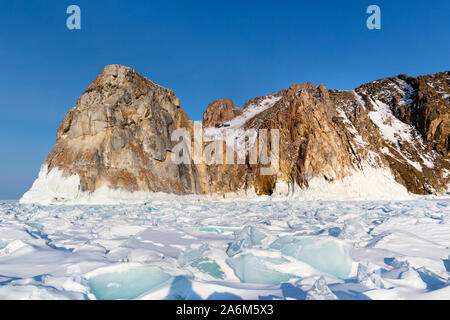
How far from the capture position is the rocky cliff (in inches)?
1176

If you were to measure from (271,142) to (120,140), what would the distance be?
25705 mm

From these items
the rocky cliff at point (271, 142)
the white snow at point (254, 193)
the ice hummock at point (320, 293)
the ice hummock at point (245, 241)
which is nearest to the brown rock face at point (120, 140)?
the rocky cliff at point (271, 142)

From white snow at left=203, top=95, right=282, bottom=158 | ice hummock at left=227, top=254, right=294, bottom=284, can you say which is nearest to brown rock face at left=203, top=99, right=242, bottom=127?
white snow at left=203, top=95, right=282, bottom=158

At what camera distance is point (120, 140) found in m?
30.8

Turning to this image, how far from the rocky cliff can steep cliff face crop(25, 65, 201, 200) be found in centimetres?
12

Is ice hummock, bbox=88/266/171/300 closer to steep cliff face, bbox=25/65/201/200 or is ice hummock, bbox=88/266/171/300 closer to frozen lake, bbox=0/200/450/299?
frozen lake, bbox=0/200/450/299

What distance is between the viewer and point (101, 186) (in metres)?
28.2

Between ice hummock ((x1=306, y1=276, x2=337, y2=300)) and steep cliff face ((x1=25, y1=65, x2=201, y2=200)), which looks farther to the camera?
steep cliff face ((x1=25, y1=65, x2=201, y2=200))

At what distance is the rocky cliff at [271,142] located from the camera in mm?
29875

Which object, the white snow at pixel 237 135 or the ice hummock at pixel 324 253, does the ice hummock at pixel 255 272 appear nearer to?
the ice hummock at pixel 324 253

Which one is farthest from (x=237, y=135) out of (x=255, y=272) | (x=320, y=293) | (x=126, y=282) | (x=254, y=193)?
(x=320, y=293)

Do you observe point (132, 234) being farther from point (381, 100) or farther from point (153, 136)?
point (381, 100)

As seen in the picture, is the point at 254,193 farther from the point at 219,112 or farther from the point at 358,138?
the point at 219,112

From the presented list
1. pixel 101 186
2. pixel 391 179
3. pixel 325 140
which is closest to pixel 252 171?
pixel 325 140
